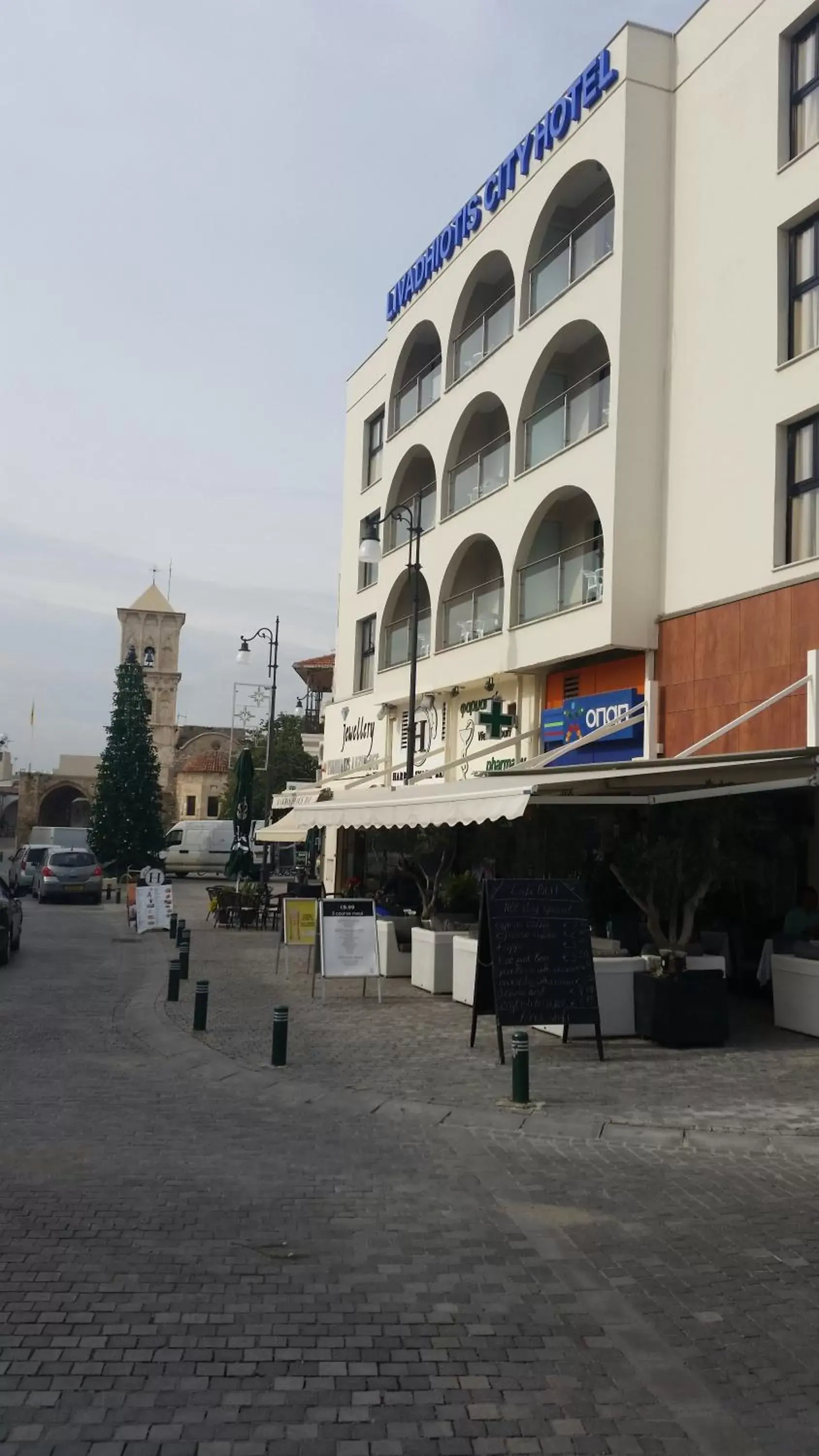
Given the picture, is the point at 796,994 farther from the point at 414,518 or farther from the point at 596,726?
the point at 414,518

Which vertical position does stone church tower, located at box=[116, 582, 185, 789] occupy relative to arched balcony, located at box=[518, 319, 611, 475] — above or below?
above

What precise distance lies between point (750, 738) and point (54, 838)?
99.2ft

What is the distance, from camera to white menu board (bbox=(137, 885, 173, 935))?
76.5 feet

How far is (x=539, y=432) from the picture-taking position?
2033cm

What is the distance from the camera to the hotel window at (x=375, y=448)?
30812 mm

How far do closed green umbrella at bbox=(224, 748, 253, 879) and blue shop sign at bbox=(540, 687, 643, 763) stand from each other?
933 centimetres

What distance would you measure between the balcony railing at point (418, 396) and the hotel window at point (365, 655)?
5229mm

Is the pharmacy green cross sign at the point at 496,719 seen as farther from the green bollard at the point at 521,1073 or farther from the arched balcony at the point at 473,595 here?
the green bollard at the point at 521,1073

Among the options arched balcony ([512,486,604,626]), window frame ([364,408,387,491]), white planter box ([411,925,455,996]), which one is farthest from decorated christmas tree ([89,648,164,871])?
white planter box ([411,925,455,996])

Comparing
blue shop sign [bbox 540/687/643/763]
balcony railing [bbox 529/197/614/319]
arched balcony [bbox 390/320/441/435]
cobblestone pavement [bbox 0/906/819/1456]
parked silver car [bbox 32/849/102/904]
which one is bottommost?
cobblestone pavement [bbox 0/906/819/1456]

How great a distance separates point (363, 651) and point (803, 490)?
1750 cm

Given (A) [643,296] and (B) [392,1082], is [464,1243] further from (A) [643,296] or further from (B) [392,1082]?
(A) [643,296]

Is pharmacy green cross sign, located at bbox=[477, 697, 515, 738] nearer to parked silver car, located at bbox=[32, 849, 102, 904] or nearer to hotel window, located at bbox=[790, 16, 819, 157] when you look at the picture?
hotel window, located at bbox=[790, 16, 819, 157]

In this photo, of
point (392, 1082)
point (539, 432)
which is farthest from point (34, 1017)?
point (539, 432)
